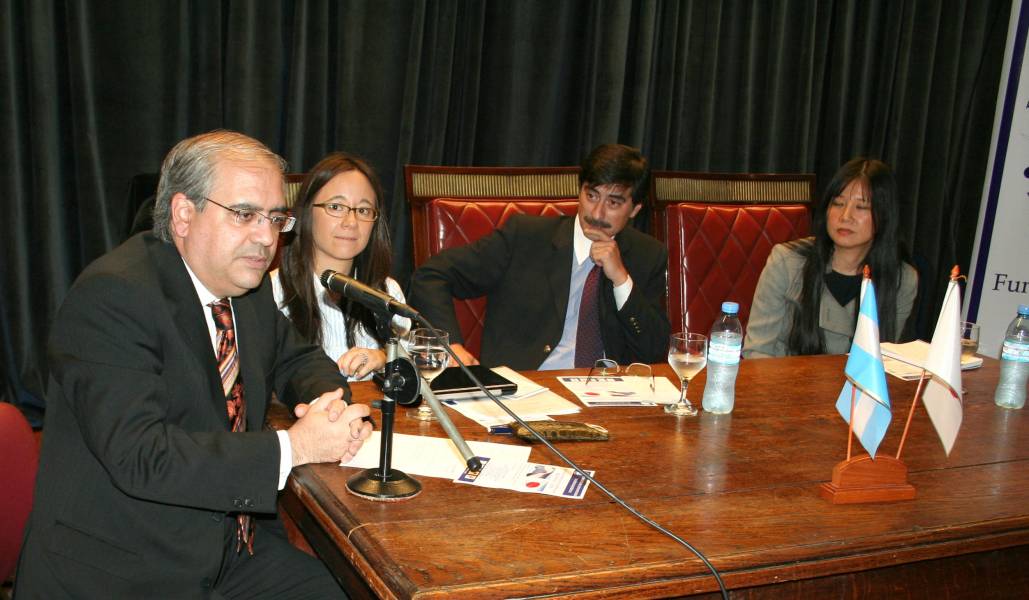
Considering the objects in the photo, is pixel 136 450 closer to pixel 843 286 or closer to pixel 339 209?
pixel 339 209

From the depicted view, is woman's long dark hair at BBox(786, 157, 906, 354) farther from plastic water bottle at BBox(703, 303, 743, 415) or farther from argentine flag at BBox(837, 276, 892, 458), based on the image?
argentine flag at BBox(837, 276, 892, 458)

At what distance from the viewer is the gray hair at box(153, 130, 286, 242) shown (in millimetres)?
1616

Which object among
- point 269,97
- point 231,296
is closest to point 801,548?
point 231,296

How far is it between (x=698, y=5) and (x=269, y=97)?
2.07 meters

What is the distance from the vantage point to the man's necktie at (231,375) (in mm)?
1726

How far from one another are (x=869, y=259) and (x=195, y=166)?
2.20 m

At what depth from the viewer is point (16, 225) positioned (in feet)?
10.6

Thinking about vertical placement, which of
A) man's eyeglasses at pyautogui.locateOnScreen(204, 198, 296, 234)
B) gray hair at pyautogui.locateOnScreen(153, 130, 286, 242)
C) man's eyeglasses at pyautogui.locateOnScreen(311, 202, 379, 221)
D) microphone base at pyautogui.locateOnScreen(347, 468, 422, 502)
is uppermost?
gray hair at pyautogui.locateOnScreen(153, 130, 286, 242)

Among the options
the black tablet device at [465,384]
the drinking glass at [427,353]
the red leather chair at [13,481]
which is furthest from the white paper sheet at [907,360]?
the red leather chair at [13,481]

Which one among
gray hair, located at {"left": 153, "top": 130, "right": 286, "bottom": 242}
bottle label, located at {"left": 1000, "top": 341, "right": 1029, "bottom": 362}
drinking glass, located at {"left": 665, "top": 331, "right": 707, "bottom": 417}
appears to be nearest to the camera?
gray hair, located at {"left": 153, "top": 130, "right": 286, "bottom": 242}

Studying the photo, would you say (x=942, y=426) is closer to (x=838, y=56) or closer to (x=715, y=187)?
(x=715, y=187)

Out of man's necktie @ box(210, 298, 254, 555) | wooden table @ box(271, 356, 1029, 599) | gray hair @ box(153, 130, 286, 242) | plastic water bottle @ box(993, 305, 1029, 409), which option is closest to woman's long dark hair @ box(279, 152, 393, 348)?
wooden table @ box(271, 356, 1029, 599)

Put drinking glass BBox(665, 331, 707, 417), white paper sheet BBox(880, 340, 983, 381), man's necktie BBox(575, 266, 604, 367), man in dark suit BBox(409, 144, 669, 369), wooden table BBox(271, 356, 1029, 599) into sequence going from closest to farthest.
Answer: wooden table BBox(271, 356, 1029, 599) → drinking glass BBox(665, 331, 707, 417) → white paper sheet BBox(880, 340, 983, 381) → man in dark suit BBox(409, 144, 669, 369) → man's necktie BBox(575, 266, 604, 367)

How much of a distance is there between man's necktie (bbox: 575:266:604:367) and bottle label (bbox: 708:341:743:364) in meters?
0.94
